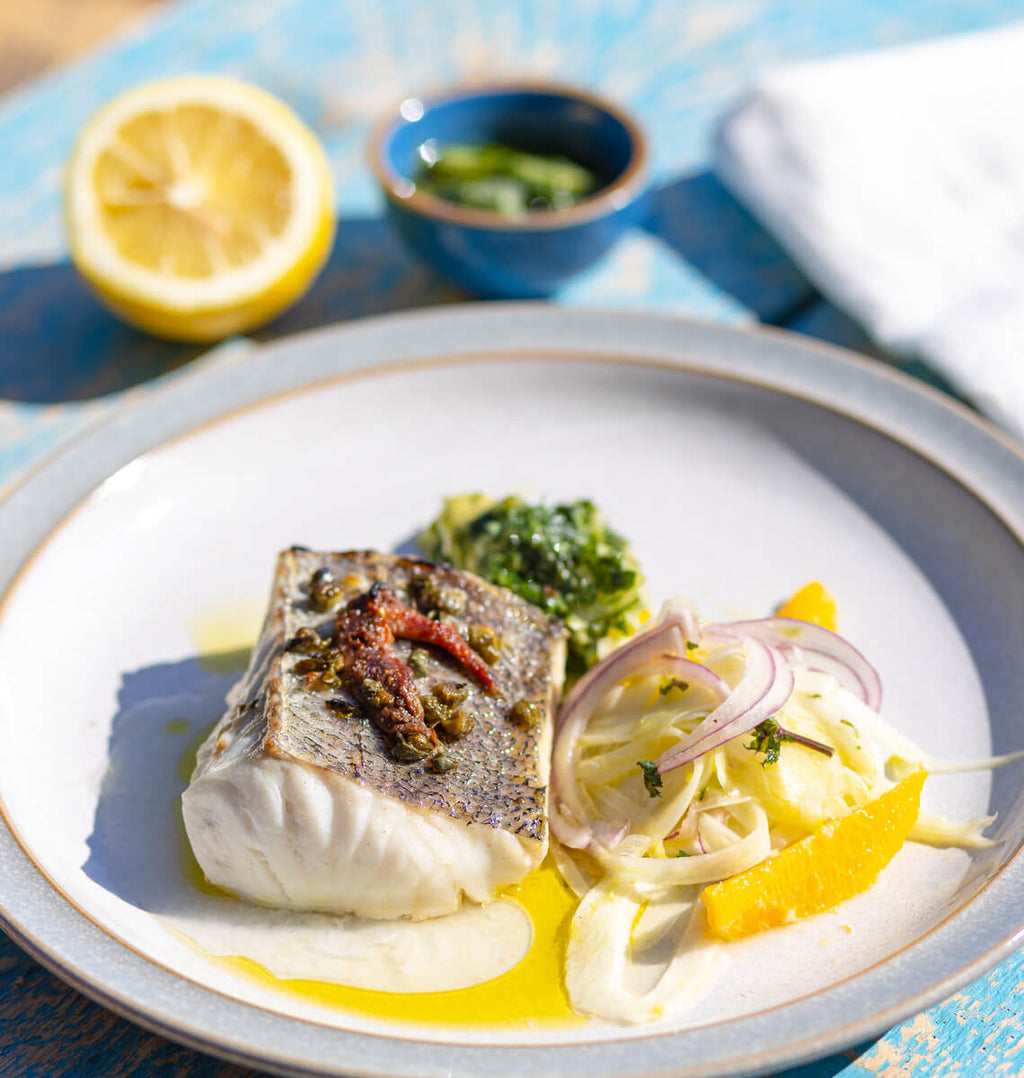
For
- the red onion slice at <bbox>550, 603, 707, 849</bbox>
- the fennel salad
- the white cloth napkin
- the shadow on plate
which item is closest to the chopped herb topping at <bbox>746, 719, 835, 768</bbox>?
the fennel salad

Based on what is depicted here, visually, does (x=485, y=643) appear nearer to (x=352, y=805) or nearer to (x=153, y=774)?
(x=352, y=805)

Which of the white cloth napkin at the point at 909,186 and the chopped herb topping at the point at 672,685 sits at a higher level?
the white cloth napkin at the point at 909,186

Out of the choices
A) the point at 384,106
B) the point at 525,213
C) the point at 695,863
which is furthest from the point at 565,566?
the point at 384,106

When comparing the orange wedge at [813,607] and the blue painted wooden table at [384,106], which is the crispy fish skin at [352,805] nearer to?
the blue painted wooden table at [384,106]

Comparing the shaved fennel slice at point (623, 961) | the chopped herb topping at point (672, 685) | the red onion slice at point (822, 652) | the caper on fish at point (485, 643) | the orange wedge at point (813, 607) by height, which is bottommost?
the shaved fennel slice at point (623, 961)

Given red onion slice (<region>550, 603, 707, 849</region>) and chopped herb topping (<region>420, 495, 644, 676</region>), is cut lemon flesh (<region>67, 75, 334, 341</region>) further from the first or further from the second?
red onion slice (<region>550, 603, 707, 849</region>)

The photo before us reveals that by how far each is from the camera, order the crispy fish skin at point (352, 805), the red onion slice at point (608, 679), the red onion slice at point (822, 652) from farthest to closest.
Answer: the red onion slice at point (822, 652)
the red onion slice at point (608, 679)
the crispy fish skin at point (352, 805)

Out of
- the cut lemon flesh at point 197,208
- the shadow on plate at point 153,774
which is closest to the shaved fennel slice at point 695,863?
the shadow on plate at point 153,774
